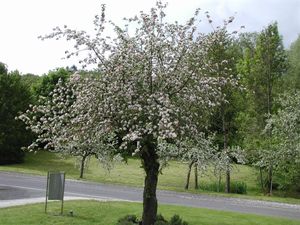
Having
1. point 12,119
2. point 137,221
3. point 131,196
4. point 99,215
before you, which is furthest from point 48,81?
point 137,221

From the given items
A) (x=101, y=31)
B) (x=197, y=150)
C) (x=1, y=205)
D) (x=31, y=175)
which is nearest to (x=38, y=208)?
(x=1, y=205)

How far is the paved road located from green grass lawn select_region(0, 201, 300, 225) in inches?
149

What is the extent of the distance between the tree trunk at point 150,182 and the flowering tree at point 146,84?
1.13 ft

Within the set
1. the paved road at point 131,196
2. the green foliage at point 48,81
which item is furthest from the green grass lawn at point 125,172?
the green foliage at point 48,81

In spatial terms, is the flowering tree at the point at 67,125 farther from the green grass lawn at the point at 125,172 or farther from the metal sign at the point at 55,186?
the green grass lawn at the point at 125,172

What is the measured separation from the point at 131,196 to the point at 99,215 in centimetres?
880

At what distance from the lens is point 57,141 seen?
12.0 metres

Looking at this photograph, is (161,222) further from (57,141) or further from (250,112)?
(250,112)

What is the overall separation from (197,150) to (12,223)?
20.7 feet

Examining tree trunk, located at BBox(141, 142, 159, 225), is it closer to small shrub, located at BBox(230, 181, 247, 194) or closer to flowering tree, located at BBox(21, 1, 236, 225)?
flowering tree, located at BBox(21, 1, 236, 225)

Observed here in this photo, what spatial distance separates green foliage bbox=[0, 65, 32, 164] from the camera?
Answer: 45.9 meters

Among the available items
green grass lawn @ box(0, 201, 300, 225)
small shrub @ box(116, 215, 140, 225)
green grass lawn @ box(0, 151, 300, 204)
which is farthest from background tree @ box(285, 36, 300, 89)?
small shrub @ box(116, 215, 140, 225)

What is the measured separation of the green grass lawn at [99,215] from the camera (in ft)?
51.4

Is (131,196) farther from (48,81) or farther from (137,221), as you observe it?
(48,81)
